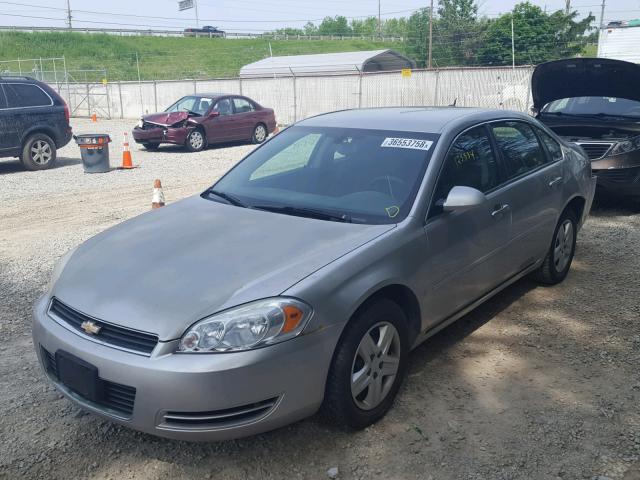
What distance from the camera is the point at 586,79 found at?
322 inches

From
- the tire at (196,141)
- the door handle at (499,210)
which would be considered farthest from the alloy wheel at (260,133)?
the door handle at (499,210)

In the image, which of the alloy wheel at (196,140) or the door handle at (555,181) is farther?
the alloy wheel at (196,140)

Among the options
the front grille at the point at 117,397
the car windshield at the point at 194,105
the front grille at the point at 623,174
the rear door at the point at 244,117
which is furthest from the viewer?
the rear door at the point at 244,117

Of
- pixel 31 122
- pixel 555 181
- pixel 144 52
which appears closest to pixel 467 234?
pixel 555 181

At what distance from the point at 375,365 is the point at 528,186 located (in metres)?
2.16

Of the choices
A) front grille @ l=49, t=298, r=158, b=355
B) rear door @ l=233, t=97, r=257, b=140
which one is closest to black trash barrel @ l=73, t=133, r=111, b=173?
rear door @ l=233, t=97, r=257, b=140

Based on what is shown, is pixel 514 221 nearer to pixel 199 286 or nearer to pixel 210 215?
pixel 210 215

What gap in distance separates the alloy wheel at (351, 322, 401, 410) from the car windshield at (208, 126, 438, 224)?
66cm

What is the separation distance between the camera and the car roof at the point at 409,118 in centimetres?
417

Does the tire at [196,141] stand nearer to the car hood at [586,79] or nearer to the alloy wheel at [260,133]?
the alloy wheel at [260,133]

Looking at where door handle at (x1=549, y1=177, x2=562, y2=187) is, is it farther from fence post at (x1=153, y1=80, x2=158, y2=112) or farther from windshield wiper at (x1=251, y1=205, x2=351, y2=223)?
fence post at (x1=153, y1=80, x2=158, y2=112)

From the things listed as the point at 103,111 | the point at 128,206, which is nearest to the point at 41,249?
the point at 128,206

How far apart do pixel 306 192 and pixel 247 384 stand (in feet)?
5.17

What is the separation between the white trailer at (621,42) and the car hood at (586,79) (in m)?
18.6
